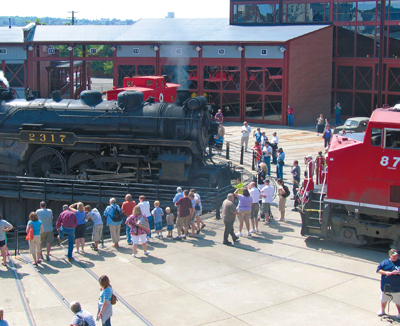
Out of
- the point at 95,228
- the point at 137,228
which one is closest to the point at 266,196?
the point at 137,228

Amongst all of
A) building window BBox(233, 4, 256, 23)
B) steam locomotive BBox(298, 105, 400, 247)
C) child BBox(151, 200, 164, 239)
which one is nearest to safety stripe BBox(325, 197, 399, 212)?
steam locomotive BBox(298, 105, 400, 247)

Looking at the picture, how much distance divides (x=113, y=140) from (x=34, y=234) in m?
6.01

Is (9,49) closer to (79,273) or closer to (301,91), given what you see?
(301,91)

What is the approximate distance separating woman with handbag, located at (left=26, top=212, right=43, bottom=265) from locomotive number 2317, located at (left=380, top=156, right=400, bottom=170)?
7.95m

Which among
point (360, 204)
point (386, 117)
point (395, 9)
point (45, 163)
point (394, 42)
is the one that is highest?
point (395, 9)

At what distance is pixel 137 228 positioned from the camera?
11.8 m

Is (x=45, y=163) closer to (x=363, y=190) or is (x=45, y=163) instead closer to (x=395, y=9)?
(x=363, y=190)

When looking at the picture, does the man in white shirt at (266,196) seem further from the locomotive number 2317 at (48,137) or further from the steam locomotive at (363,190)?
the locomotive number 2317 at (48,137)

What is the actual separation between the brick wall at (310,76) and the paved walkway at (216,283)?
19.9 m

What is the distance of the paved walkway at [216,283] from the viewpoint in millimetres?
8742

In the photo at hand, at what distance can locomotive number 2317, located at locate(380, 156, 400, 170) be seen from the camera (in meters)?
11.2

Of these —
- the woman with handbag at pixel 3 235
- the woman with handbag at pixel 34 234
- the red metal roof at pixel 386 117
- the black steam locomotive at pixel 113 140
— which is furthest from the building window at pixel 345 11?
the woman with handbag at pixel 3 235

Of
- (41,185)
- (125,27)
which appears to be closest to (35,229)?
(41,185)

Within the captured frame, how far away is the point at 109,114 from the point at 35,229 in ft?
22.1
